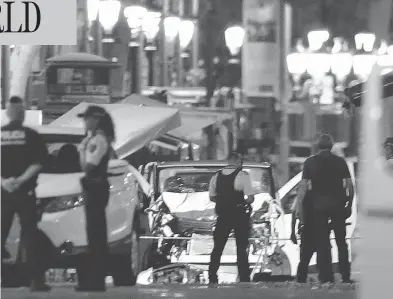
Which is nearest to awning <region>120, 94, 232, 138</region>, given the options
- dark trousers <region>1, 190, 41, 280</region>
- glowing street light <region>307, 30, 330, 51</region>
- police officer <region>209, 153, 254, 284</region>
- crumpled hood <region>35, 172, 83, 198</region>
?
police officer <region>209, 153, 254, 284</region>

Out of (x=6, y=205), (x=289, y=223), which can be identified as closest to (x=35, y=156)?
(x=6, y=205)

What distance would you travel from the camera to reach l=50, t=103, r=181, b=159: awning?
1825 cm

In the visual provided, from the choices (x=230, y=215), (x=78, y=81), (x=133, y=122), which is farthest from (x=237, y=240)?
(x=78, y=81)

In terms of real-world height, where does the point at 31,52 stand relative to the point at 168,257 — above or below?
above

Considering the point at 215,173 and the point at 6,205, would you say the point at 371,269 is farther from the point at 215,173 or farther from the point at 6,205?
the point at 215,173

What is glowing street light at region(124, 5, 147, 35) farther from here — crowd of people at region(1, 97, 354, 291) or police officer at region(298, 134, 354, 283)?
police officer at region(298, 134, 354, 283)

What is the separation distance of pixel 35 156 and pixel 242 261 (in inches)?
114

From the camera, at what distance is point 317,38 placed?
4231 centimetres

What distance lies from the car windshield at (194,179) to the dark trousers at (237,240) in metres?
0.89

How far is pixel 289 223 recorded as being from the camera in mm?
15602

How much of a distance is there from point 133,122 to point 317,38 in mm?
24335

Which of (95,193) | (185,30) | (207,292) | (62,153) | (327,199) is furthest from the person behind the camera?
(185,30)

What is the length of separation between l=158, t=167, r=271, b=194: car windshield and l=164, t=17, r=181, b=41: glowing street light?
19.9m

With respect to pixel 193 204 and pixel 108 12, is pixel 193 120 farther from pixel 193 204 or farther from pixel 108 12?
pixel 193 204
